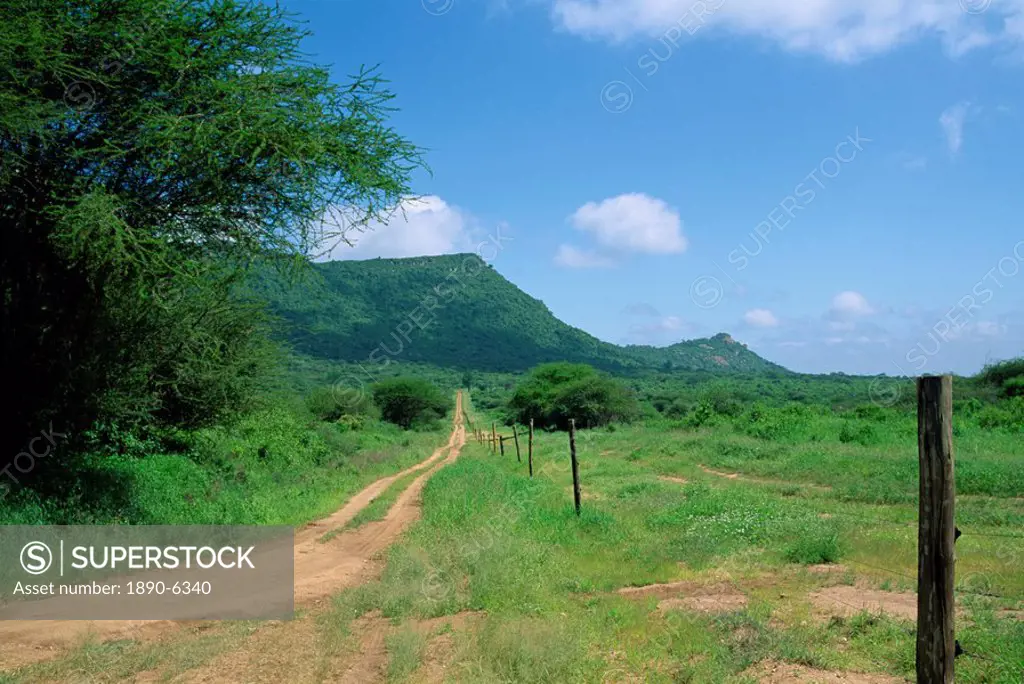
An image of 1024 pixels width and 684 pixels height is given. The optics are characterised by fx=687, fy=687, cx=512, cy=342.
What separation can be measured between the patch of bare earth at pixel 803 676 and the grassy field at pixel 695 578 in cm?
7

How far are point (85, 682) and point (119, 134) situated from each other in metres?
7.89

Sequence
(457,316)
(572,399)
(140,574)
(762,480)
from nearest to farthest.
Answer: (140,574) < (762,480) < (572,399) < (457,316)

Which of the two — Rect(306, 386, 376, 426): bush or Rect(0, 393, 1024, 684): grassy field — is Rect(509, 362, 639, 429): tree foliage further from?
Rect(0, 393, 1024, 684): grassy field

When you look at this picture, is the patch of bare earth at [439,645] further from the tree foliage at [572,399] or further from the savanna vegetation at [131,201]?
the tree foliage at [572,399]

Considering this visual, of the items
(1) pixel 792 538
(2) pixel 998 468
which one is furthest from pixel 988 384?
(1) pixel 792 538

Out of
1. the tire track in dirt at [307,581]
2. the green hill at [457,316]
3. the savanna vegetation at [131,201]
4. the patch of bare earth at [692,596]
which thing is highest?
the green hill at [457,316]

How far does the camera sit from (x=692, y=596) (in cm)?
767

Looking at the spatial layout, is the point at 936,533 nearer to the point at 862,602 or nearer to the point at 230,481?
the point at 862,602

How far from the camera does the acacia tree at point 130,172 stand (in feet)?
31.7

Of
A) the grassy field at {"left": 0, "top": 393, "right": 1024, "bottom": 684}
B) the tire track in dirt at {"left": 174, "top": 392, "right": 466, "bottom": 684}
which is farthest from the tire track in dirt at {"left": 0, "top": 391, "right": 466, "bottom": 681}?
the grassy field at {"left": 0, "top": 393, "right": 1024, "bottom": 684}

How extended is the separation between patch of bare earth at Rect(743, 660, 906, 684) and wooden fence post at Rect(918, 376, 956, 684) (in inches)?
36.2

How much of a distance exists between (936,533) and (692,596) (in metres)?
3.72

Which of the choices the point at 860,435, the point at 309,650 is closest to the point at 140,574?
the point at 309,650

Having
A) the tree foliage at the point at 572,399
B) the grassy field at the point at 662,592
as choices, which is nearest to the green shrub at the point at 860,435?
the grassy field at the point at 662,592
